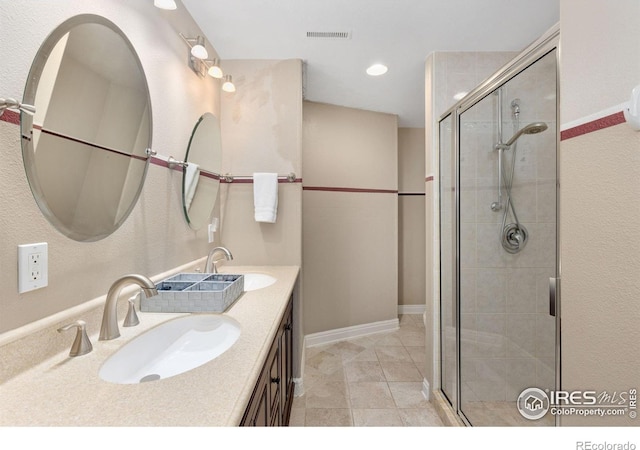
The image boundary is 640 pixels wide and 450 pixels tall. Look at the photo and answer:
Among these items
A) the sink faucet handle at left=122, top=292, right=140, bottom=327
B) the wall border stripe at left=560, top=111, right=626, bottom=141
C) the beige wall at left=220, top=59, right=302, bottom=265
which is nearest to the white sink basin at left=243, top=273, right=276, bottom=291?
the beige wall at left=220, top=59, right=302, bottom=265

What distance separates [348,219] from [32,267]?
99.9 inches

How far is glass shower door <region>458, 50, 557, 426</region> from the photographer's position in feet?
5.63

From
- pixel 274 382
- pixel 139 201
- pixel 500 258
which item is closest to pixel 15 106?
pixel 139 201

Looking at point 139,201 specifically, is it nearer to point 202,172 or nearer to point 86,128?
point 86,128

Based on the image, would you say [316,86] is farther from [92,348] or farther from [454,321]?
[92,348]

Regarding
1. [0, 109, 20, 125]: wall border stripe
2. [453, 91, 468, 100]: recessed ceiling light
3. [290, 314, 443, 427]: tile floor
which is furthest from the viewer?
[453, 91, 468, 100]: recessed ceiling light

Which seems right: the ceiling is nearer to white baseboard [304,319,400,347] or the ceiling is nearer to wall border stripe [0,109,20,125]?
wall border stripe [0,109,20,125]

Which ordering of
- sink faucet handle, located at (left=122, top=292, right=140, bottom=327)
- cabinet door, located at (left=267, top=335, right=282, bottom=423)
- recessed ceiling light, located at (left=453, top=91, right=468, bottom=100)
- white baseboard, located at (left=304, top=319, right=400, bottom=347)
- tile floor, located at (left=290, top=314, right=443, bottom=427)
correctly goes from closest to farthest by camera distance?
sink faucet handle, located at (left=122, top=292, right=140, bottom=327)
cabinet door, located at (left=267, top=335, right=282, bottom=423)
tile floor, located at (left=290, top=314, right=443, bottom=427)
recessed ceiling light, located at (left=453, top=91, right=468, bottom=100)
white baseboard, located at (left=304, top=319, right=400, bottom=347)

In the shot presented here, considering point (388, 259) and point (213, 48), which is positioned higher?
point (213, 48)

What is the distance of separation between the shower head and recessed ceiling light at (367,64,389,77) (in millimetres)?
1077

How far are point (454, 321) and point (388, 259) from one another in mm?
1364

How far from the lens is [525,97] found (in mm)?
1608

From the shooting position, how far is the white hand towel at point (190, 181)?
1.60m

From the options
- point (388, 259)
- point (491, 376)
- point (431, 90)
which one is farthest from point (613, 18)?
point (388, 259)
